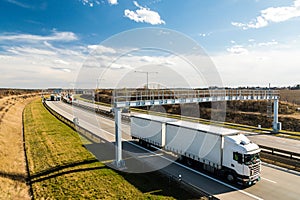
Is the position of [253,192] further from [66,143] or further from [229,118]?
[229,118]

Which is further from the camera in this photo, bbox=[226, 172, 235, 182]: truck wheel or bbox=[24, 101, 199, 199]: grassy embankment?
bbox=[226, 172, 235, 182]: truck wheel

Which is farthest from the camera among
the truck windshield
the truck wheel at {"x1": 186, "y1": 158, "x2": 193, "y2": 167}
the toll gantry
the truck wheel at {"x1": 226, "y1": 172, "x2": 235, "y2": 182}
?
the toll gantry

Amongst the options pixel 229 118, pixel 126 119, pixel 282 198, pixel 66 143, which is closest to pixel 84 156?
pixel 66 143

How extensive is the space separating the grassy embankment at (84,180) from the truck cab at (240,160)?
11.4 ft

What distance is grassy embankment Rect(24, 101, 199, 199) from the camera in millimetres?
13273

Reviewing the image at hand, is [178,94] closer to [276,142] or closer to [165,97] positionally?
[165,97]

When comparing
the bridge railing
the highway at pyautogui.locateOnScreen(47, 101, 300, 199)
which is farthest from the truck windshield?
the bridge railing

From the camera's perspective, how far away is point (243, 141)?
14.7 m

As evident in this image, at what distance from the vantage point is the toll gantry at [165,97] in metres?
18.0

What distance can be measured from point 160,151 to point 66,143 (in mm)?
10809

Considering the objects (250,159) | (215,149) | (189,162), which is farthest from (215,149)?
(189,162)

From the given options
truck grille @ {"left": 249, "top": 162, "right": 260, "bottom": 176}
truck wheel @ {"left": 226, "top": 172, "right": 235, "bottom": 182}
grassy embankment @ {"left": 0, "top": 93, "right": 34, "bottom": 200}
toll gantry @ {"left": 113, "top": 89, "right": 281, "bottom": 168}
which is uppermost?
toll gantry @ {"left": 113, "top": 89, "right": 281, "bottom": 168}

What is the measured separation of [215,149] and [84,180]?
31.2 feet

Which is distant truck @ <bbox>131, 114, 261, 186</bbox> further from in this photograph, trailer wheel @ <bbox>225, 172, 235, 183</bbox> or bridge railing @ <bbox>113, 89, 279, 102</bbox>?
bridge railing @ <bbox>113, 89, 279, 102</bbox>
